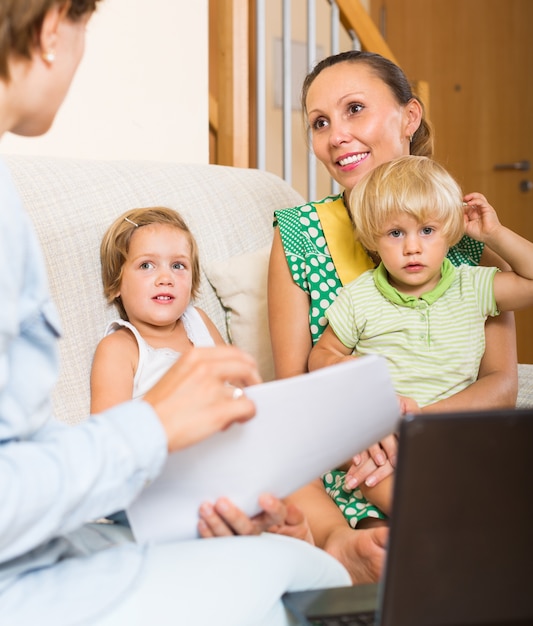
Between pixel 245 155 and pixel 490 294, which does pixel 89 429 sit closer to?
pixel 490 294

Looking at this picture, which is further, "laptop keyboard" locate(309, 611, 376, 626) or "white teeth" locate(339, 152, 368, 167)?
"white teeth" locate(339, 152, 368, 167)

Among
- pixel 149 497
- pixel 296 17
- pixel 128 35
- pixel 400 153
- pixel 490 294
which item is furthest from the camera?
pixel 296 17

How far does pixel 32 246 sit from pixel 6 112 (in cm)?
14

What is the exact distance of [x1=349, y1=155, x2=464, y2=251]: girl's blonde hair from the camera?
144cm

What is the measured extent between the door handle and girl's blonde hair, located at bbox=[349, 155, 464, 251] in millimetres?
2666

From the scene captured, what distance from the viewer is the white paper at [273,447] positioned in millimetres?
795

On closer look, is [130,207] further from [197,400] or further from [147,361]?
[197,400]

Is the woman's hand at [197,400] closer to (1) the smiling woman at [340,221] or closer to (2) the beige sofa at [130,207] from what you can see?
(2) the beige sofa at [130,207]

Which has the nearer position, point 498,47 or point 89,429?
point 89,429

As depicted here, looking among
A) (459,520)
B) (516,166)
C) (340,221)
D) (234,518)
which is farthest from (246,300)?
(516,166)

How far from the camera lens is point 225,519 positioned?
0.86 metres

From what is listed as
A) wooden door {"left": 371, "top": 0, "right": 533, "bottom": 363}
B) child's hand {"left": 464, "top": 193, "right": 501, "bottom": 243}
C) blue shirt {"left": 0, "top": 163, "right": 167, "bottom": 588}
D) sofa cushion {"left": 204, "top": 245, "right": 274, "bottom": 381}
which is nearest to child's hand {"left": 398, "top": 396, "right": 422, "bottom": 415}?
child's hand {"left": 464, "top": 193, "right": 501, "bottom": 243}

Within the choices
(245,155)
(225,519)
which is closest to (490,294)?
(225,519)

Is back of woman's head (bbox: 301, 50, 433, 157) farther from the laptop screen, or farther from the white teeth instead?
the laptop screen
